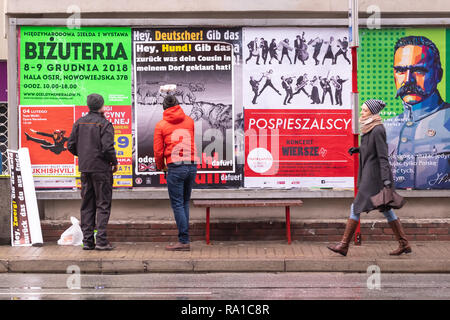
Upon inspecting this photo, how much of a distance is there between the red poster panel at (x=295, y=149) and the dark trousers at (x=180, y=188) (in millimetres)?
1328

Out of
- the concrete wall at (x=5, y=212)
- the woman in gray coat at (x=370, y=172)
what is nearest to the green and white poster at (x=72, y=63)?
the concrete wall at (x=5, y=212)

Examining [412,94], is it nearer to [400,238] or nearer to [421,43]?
[421,43]

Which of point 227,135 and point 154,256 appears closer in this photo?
point 154,256

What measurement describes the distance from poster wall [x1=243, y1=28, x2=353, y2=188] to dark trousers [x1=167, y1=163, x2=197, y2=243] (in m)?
1.33

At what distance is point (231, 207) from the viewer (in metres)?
10.3

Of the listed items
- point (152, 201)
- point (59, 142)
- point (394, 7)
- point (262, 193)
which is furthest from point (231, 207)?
point (394, 7)

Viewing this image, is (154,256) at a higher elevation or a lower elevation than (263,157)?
lower

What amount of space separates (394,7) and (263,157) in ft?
9.03

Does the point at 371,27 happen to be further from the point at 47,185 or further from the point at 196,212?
the point at 47,185

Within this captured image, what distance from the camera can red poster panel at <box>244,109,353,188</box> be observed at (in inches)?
413

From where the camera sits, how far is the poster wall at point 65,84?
34.3ft

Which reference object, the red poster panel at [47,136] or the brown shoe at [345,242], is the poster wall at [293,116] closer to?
the brown shoe at [345,242]

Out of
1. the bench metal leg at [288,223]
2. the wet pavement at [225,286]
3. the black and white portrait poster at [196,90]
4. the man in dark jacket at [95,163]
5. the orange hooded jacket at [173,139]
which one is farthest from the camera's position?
the black and white portrait poster at [196,90]

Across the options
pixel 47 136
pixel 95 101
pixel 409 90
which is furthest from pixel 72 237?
pixel 409 90
